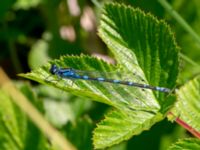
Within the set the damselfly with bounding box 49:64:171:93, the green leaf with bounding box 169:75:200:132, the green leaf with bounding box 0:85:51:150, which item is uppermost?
the damselfly with bounding box 49:64:171:93

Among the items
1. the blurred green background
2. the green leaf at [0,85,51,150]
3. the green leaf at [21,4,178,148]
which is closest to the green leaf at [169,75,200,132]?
the green leaf at [21,4,178,148]

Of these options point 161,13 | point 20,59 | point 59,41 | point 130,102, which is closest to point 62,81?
point 130,102

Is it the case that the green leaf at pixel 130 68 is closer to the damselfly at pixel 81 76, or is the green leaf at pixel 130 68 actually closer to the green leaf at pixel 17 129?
the damselfly at pixel 81 76

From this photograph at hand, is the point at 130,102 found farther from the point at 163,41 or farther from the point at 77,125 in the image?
the point at 77,125

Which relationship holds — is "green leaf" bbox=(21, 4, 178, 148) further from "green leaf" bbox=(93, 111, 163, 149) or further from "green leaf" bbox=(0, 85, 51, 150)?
"green leaf" bbox=(0, 85, 51, 150)

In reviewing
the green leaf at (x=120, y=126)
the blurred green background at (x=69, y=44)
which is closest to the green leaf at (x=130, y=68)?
the green leaf at (x=120, y=126)

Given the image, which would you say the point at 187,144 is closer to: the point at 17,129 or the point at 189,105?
the point at 189,105
